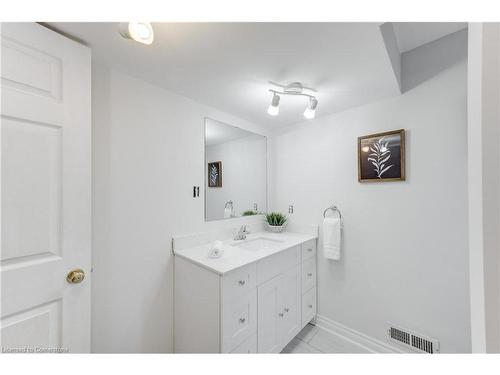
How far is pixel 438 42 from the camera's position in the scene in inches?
52.2

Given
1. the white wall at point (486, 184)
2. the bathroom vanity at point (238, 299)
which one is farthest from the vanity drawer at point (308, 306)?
the white wall at point (486, 184)

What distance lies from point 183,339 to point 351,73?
2080mm

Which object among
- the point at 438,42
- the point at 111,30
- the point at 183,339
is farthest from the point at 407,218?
the point at 111,30

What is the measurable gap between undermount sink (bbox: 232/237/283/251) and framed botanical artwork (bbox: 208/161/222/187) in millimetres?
573

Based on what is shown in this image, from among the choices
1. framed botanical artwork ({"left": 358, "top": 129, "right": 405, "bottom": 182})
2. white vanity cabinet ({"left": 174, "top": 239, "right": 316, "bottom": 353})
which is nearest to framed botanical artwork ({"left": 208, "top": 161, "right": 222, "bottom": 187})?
white vanity cabinet ({"left": 174, "top": 239, "right": 316, "bottom": 353})

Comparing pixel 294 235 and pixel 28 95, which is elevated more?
pixel 28 95

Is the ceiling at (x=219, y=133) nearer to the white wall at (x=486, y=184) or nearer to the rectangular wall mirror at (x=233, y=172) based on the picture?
the rectangular wall mirror at (x=233, y=172)

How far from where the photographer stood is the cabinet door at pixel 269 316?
4.31 ft

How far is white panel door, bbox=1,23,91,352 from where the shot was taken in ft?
2.42

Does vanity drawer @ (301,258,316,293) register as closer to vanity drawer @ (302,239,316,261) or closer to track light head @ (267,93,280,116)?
vanity drawer @ (302,239,316,261)

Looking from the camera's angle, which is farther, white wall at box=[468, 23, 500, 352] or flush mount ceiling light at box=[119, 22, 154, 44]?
flush mount ceiling light at box=[119, 22, 154, 44]

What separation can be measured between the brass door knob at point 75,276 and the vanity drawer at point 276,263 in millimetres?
949
